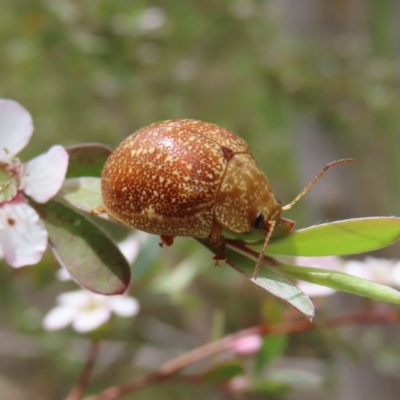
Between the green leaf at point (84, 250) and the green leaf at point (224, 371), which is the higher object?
the green leaf at point (84, 250)

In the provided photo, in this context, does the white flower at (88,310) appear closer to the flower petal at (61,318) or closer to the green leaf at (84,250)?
the flower petal at (61,318)

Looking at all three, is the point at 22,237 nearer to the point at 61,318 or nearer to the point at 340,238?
the point at 340,238

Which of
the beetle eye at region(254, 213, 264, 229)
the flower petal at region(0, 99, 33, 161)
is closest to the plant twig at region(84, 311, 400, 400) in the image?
the beetle eye at region(254, 213, 264, 229)

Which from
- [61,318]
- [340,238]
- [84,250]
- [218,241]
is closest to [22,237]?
[84,250]

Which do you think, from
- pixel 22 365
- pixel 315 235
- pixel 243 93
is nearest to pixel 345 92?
pixel 243 93

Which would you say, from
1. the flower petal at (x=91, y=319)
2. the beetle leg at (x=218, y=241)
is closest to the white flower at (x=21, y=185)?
the beetle leg at (x=218, y=241)

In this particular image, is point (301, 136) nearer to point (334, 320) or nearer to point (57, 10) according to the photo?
point (57, 10)
